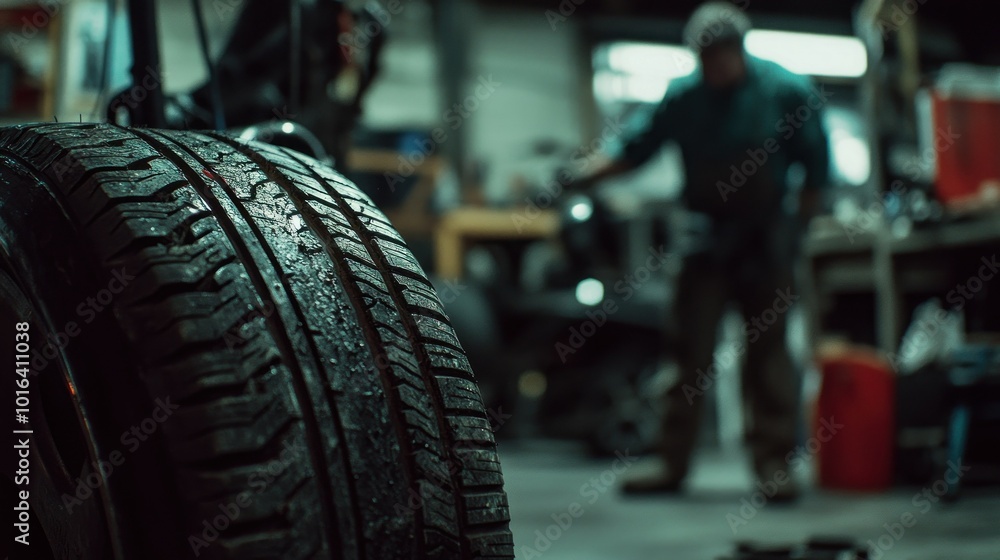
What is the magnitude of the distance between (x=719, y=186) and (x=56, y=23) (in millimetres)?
2347

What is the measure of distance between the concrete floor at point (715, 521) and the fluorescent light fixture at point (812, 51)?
21.5ft

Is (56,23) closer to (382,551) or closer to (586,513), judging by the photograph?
(586,513)

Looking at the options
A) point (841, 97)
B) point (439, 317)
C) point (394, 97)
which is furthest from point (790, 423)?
point (841, 97)

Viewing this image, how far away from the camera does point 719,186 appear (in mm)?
3061

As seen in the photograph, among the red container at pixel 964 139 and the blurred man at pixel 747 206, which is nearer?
the blurred man at pixel 747 206

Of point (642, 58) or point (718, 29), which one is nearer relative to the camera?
point (718, 29)

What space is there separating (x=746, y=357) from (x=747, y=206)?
20.2 inches

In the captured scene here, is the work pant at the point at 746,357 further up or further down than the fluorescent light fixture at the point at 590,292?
further down

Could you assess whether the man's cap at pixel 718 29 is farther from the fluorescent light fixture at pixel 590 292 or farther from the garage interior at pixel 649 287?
the fluorescent light fixture at pixel 590 292

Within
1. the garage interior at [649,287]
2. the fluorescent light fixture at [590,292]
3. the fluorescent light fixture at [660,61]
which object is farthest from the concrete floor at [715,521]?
the fluorescent light fixture at [660,61]

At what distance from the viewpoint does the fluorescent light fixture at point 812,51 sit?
9242 mm

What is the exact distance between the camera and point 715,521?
2496mm

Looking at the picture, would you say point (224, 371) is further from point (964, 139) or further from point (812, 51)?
point (812, 51)

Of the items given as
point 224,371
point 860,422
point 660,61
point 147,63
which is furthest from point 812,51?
point 224,371
